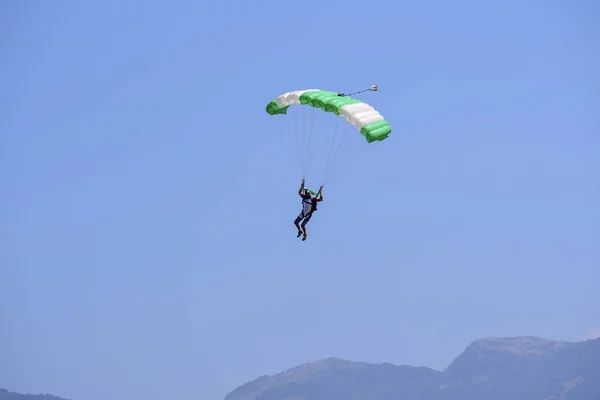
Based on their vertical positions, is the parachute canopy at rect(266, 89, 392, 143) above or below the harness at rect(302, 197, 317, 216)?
above

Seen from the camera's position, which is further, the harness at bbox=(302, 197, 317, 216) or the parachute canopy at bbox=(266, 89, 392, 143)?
the harness at bbox=(302, 197, 317, 216)

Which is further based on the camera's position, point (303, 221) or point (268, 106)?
point (268, 106)

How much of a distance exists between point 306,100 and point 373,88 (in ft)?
21.8

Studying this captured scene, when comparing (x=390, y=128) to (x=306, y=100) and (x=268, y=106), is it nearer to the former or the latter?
(x=306, y=100)

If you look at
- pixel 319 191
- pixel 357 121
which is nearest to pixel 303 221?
pixel 319 191

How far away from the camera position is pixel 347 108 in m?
76.7

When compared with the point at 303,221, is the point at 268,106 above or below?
above

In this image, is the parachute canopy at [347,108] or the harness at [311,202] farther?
the harness at [311,202]

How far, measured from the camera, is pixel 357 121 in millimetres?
75375

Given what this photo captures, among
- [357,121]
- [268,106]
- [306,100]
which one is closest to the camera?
[357,121]

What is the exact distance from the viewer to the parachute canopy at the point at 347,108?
7456 cm

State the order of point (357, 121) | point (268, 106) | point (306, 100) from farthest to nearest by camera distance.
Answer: point (268, 106) < point (306, 100) < point (357, 121)

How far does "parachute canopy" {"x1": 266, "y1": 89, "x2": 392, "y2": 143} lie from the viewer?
7456 cm

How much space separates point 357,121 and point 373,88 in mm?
2463
